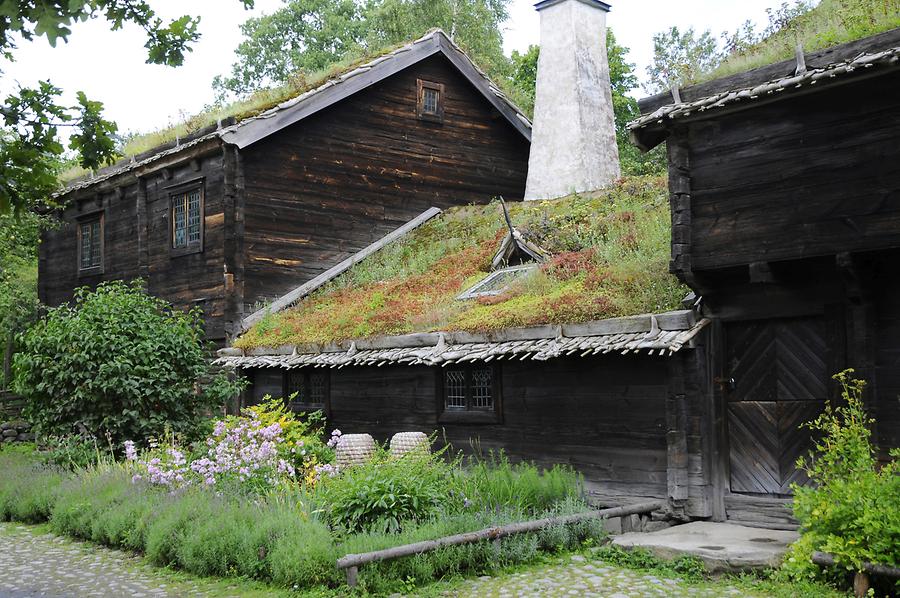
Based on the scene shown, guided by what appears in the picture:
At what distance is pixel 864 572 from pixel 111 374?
1151 centimetres

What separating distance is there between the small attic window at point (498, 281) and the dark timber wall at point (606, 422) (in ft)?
5.03

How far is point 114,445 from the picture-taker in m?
15.5

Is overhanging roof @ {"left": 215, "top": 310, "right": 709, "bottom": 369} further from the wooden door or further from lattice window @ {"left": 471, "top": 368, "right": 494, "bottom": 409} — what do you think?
the wooden door

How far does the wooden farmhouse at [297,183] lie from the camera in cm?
1977

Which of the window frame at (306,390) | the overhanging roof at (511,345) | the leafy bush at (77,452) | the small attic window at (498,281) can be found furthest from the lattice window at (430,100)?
the leafy bush at (77,452)

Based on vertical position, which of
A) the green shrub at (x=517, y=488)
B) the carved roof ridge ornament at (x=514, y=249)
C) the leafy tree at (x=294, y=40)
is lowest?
A: the green shrub at (x=517, y=488)

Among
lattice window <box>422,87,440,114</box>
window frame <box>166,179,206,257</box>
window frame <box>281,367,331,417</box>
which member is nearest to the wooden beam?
window frame <box>281,367,331,417</box>

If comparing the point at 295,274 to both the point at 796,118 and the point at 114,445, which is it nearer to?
the point at 114,445

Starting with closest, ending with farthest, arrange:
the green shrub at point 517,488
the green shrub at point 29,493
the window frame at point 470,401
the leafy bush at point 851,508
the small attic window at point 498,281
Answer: the leafy bush at point 851,508
the green shrub at point 517,488
the green shrub at point 29,493
the window frame at point 470,401
the small attic window at point 498,281

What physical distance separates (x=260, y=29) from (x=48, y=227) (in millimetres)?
23775

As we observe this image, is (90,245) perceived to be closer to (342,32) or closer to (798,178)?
(798,178)

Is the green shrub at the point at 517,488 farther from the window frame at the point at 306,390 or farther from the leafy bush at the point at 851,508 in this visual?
the window frame at the point at 306,390

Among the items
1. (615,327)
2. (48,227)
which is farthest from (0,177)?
(48,227)

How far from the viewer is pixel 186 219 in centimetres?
2081
